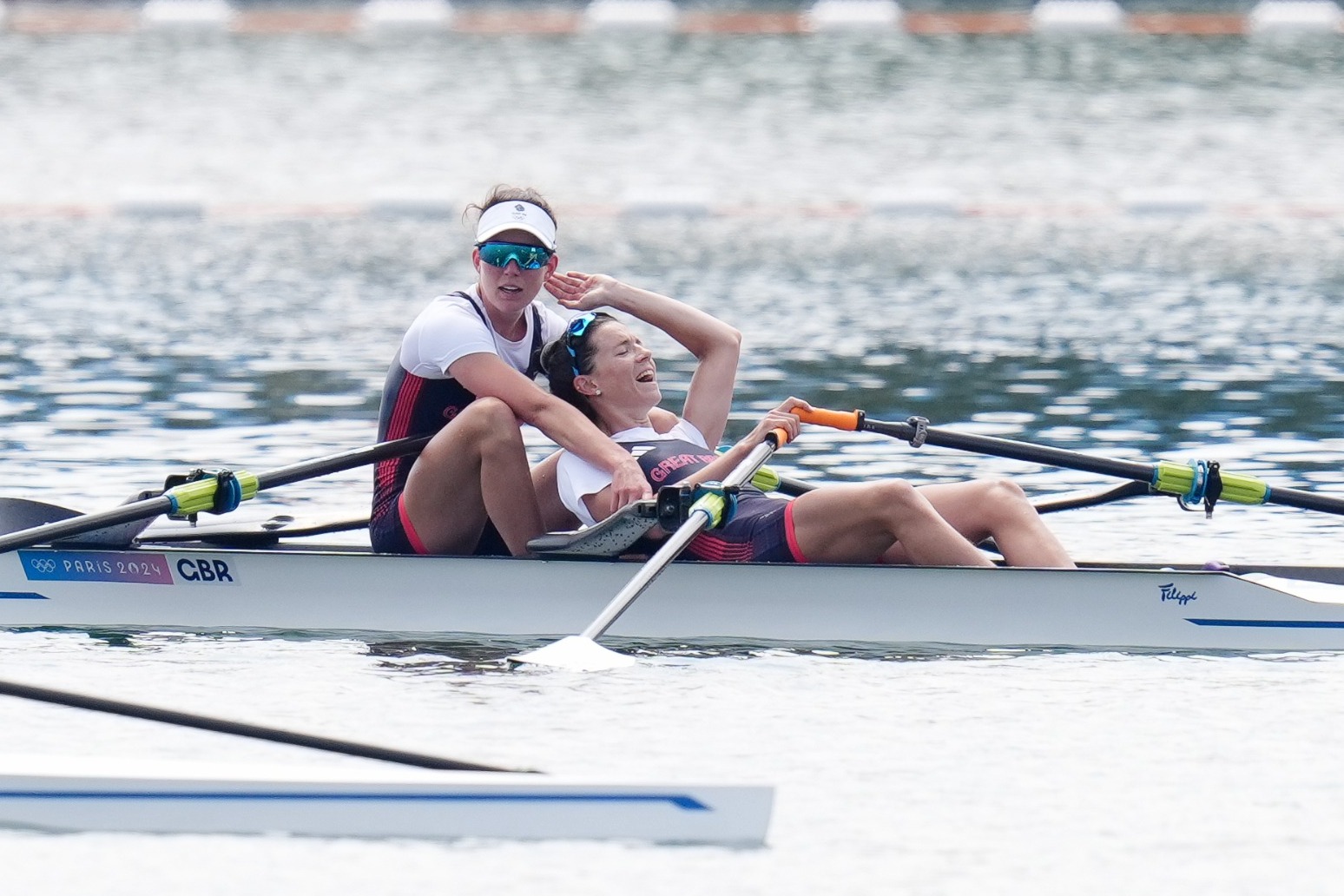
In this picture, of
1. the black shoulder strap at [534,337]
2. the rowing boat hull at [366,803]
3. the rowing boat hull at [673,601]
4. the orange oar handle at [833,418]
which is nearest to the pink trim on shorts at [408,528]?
the rowing boat hull at [673,601]

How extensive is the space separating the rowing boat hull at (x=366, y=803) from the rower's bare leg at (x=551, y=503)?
1.98 m

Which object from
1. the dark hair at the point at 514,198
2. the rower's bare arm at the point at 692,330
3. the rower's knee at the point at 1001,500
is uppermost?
the dark hair at the point at 514,198

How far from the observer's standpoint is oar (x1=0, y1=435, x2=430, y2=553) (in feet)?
25.3

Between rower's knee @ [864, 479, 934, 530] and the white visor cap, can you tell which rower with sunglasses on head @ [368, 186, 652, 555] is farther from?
rower's knee @ [864, 479, 934, 530]

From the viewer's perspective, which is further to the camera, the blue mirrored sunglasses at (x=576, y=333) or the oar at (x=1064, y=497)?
the oar at (x=1064, y=497)

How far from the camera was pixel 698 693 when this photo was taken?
7207mm

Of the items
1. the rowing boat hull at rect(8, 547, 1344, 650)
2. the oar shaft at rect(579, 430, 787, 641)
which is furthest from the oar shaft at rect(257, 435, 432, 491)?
the oar shaft at rect(579, 430, 787, 641)

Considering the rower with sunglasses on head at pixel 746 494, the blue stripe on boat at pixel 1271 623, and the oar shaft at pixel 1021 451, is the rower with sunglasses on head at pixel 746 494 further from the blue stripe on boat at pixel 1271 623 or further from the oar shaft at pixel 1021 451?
the blue stripe on boat at pixel 1271 623

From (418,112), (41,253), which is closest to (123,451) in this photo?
(41,253)

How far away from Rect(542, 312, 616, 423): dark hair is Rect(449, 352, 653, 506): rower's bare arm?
6.0 inches

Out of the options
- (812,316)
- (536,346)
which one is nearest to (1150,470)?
(536,346)

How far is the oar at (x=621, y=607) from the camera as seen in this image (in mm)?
7059

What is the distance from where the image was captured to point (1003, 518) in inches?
300

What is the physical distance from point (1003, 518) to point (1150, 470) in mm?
600
